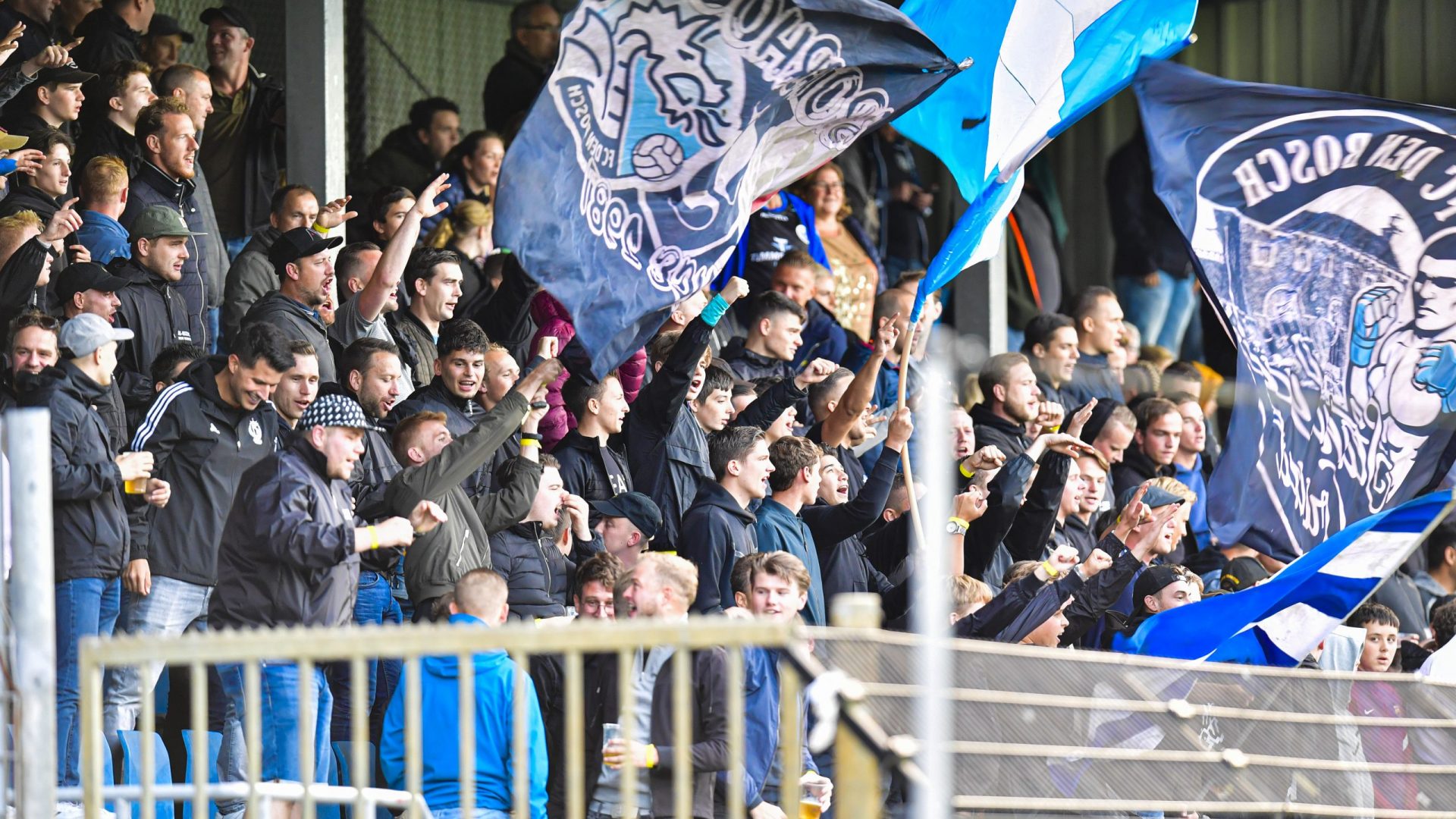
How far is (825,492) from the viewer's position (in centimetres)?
970

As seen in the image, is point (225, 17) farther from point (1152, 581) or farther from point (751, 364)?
point (1152, 581)

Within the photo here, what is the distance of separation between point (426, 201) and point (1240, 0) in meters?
9.26

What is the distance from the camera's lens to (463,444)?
7570 millimetres

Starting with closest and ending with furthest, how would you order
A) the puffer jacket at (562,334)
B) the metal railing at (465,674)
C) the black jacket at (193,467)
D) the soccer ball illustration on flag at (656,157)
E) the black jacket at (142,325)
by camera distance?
the metal railing at (465,674), the black jacket at (193,467), the soccer ball illustration on flag at (656,157), the black jacket at (142,325), the puffer jacket at (562,334)

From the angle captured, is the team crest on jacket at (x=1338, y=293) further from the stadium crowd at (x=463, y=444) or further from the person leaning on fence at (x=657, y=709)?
the person leaning on fence at (x=657, y=709)

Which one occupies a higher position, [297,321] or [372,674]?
[297,321]

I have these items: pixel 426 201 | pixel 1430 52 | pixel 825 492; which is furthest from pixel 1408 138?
pixel 1430 52

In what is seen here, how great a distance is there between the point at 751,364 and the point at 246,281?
8.24 ft

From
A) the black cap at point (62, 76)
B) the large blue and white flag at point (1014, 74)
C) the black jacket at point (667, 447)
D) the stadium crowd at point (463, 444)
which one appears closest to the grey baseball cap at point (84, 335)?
the stadium crowd at point (463, 444)

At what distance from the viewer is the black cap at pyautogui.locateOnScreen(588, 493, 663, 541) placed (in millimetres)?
8703

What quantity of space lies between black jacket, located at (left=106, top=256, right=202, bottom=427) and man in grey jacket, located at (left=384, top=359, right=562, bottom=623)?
1.08 metres

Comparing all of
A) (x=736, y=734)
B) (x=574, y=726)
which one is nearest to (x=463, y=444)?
(x=574, y=726)

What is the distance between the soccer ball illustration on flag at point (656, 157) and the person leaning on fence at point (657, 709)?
191cm

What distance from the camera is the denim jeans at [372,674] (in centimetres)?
787
